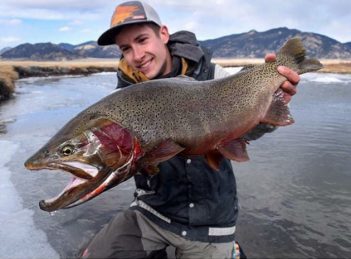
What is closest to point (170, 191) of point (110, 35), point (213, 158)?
point (213, 158)

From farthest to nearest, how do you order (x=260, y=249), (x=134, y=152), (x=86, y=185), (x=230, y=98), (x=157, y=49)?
(x=260, y=249), (x=157, y=49), (x=230, y=98), (x=134, y=152), (x=86, y=185)

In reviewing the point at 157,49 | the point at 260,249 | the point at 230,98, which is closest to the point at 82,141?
the point at 230,98

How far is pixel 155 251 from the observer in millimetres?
3934

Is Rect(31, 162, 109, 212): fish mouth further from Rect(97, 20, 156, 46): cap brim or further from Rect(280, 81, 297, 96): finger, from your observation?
Rect(280, 81, 297, 96): finger

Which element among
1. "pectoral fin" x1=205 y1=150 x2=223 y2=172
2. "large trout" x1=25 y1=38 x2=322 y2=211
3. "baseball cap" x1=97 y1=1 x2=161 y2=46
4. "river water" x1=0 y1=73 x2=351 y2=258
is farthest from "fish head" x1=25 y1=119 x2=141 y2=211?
"river water" x1=0 y1=73 x2=351 y2=258

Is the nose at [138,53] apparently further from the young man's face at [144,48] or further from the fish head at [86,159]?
the fish head at [86,159]

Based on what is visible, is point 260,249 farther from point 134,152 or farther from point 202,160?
point 134,152

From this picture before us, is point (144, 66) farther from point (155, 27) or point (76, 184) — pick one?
point (76, 184)

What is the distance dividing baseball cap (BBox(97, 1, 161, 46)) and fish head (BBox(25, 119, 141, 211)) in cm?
128

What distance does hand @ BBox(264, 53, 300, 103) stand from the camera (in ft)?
10.4

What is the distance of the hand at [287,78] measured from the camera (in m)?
3.18

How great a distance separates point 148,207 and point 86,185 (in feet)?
5.66

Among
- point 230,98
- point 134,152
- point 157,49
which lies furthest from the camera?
point 157,49

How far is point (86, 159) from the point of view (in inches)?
92.7
